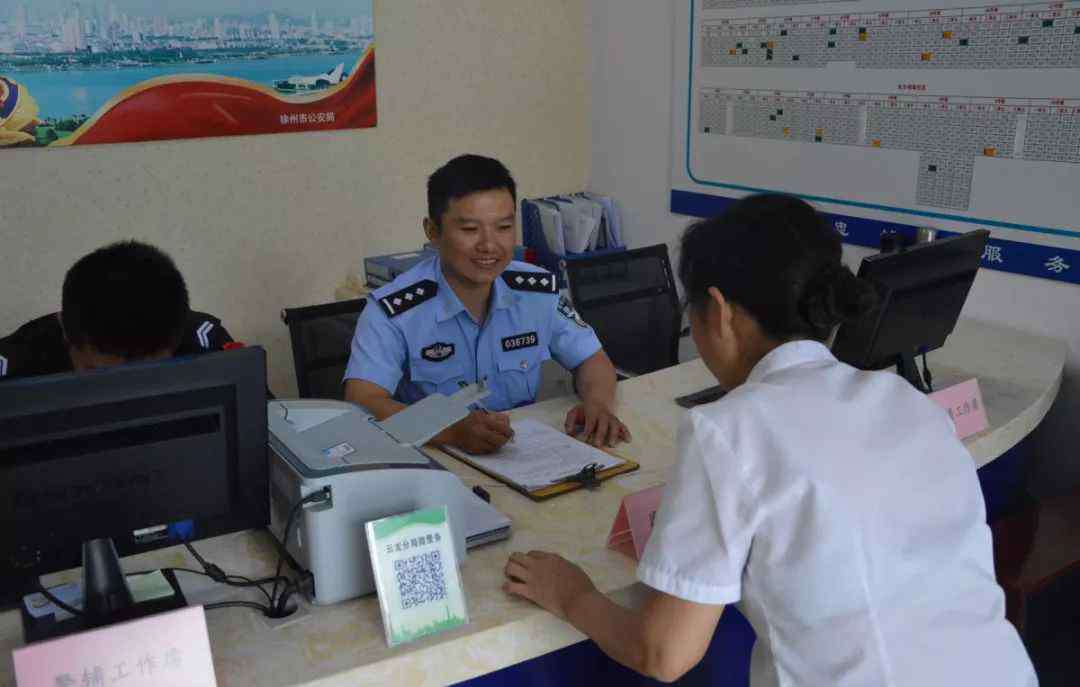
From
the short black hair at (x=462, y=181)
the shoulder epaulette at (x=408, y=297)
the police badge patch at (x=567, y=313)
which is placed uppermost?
the short black hair at (x=462, y=181)

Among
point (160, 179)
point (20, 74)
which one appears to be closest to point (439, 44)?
point (160, 179)

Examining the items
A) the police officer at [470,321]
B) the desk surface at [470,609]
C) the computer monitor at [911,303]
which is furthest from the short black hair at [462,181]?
the computer monitor at [911,303]

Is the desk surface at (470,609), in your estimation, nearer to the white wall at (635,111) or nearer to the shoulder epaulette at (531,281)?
the shoulder epaulette at (531,281)

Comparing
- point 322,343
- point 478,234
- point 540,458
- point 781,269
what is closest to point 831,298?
point 781,269

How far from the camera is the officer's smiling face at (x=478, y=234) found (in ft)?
7.02

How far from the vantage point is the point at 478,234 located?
84.4 inches

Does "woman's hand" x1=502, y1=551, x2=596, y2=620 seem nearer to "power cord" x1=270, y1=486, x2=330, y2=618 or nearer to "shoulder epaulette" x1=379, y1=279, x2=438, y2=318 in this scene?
"power cord" x1=270, y1=486, x2=330, y2=618

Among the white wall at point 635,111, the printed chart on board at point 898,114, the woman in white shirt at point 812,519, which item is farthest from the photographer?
the white wall at point 635,111

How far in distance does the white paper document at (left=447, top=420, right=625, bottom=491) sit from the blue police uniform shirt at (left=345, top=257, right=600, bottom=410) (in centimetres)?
41

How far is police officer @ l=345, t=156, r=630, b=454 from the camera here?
2.14 meters

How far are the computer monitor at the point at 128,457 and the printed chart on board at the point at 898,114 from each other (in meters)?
2.12

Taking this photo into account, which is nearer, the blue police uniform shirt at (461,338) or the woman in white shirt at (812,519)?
the woman in white shirt at (812,519)

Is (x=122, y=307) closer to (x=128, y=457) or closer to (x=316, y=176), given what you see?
(x=128, y=457)

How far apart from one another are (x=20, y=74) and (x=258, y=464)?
81.4 inches
